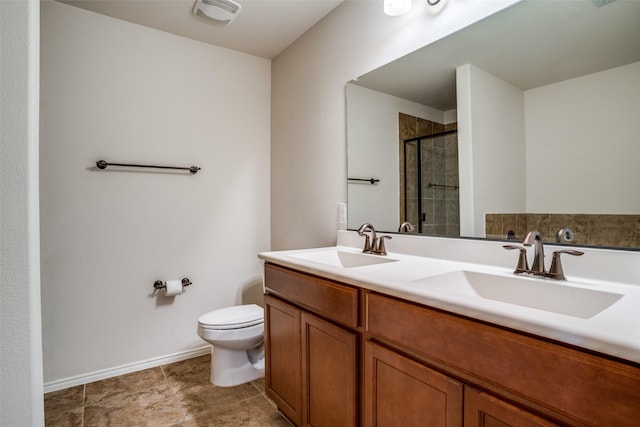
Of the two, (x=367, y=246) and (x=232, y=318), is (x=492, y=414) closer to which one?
(x=367, y=246)

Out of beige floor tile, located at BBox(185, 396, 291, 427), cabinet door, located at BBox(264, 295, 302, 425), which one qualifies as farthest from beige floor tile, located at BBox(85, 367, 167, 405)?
cabinet door, located at BBox(264, 295, 302, 425)

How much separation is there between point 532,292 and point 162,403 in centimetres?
193

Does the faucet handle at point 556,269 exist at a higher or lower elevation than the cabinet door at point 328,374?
higher

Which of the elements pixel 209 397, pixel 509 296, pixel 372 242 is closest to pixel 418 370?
pixel 509 296

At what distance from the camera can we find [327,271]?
123cm

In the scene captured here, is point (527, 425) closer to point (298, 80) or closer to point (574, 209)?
point (574, 209)

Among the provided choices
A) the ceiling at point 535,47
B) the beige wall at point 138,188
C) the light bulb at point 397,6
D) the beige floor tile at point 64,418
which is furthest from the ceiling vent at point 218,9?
the beige floor tile at point 64,418

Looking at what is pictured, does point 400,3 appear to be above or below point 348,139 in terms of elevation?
above

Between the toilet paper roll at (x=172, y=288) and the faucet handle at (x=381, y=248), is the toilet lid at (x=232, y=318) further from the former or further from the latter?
the faucet handle at (x=381, y=248)

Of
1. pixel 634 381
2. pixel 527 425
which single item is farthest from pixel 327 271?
pixel 634 381

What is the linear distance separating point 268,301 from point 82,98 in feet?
5.75

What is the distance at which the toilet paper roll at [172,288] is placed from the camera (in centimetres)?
227

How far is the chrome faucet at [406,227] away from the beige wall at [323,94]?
18.3 inches

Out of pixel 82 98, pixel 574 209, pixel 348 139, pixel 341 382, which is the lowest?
pixel 341 382
